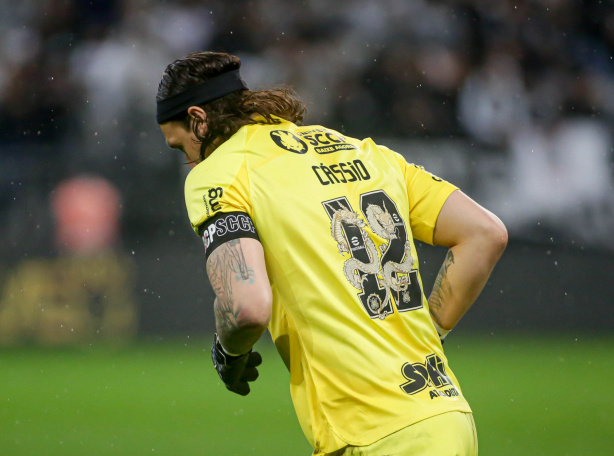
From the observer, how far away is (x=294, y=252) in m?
2.10

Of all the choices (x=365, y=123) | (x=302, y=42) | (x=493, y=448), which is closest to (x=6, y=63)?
(x=302, y=42)

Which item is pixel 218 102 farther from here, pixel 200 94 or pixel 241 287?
pixel 241 287

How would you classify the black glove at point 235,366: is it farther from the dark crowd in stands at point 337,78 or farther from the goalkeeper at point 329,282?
the dark crowd in stands at point 337,78

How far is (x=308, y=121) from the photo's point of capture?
1002 centimetres

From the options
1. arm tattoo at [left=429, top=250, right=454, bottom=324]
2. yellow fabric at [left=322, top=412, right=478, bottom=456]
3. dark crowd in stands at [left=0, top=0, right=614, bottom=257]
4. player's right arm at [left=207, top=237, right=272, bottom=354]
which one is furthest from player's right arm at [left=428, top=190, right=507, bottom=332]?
dark crowd in stands at [left=0, top=0, right=614, bottom=257]

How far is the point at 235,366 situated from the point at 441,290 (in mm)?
676

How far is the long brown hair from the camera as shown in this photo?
7.79ft

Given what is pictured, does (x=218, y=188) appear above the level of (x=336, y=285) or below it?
above

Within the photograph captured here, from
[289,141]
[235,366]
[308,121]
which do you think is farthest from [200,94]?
[308,121]

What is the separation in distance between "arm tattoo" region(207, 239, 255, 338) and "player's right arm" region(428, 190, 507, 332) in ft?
→ 2.17

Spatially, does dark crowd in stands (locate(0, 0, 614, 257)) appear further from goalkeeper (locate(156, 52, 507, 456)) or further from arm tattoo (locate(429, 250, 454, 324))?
goalkeeper (locate(156, 52, 507, 456))

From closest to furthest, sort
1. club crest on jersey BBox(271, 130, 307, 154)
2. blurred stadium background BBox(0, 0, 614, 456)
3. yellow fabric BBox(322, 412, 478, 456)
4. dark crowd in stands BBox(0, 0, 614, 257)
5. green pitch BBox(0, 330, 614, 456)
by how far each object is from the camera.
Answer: yellow fabric BBox(322, 412, 478, 456)
club crest on jersey BBox(271, 130, 307, 154)
green pitch BBox(0, 330, 614, 456)
blurred stadium background BBox(0, 0, 614, 456)
dark crowd in stands BBox(0, 0, 614, 257)

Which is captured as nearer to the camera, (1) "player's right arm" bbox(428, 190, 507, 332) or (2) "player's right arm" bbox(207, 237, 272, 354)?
(2) "player's right arm" bbox(207, 237, 272, 354)

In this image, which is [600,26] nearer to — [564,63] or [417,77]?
[564,63]
